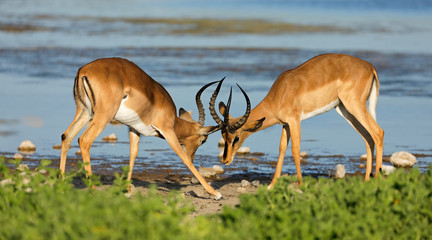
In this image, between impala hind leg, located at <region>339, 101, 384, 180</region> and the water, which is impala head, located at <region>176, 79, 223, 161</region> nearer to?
the water

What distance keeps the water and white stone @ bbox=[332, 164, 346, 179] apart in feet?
1.29

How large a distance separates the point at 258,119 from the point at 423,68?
13160 millimetres

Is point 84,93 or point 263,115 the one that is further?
point 263,115

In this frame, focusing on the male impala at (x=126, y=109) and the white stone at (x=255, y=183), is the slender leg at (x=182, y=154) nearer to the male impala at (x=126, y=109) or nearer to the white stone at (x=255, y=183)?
the male impala at (x=126, y=109)

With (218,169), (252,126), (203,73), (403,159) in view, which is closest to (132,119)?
(252,126)

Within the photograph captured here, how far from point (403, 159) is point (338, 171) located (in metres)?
1.24

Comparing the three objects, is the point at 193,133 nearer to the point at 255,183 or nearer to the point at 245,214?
the point at 255,183

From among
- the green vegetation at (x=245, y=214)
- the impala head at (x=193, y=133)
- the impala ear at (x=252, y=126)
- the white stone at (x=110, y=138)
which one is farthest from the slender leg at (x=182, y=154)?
the white stone at (x=110, y=138)

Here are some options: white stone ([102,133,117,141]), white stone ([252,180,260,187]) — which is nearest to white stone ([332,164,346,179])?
white stone ([252,180,260,187])

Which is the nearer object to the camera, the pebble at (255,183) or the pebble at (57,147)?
the pebble at (255,183)

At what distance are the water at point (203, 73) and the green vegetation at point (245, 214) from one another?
4214mm

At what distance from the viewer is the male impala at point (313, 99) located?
970 centimetres

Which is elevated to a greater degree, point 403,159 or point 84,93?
Result: point 84,93

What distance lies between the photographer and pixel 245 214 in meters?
6.02
